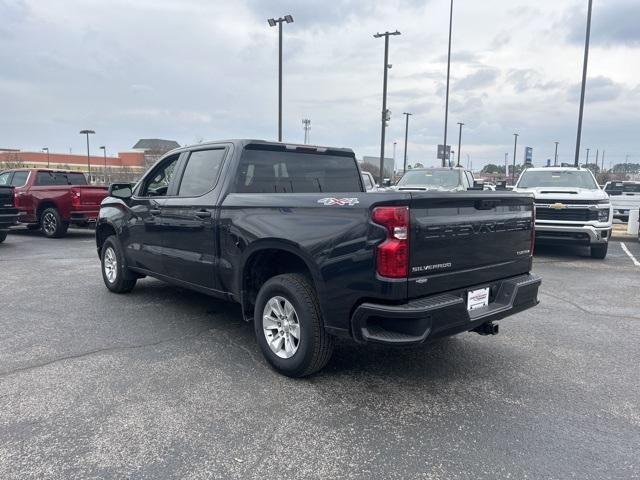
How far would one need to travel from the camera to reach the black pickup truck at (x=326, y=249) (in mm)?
3264

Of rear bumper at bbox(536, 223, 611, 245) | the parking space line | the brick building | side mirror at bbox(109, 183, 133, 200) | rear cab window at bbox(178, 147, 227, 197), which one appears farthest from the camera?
the brick building

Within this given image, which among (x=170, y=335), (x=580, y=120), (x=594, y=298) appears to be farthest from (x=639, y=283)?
(x=580, y=120)

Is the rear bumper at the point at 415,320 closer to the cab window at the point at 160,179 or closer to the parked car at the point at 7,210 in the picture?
the cab window at the point at 160,179

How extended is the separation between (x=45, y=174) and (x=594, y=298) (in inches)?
516

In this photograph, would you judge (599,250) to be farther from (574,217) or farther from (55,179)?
(55,179)

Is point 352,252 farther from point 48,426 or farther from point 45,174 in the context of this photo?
point 45,174

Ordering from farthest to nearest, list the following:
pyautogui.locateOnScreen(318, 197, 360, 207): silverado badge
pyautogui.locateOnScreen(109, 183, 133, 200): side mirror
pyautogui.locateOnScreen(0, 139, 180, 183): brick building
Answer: pyautogui.locateOnScreen(0, 139, 180, 183): brick building → pyautogui.locateOnScreen(109, 183, 133, 200): side mirror → pyautogui.locateOnScreen(318, 197, 360, 207): silverado badge

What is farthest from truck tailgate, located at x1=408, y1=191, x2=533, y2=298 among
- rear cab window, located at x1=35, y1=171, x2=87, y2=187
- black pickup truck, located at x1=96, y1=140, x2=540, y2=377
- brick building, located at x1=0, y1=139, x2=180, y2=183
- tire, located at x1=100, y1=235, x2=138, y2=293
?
brick building, located at x1=0, y1=139, x2=180, y2=183

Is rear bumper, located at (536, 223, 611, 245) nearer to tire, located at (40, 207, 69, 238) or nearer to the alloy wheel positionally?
the alloy wheel

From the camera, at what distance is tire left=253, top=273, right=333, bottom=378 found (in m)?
3.69

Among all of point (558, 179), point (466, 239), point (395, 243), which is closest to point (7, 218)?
point (395, 243)

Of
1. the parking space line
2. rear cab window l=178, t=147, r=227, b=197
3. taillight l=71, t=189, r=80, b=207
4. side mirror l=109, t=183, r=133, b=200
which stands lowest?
the parking space line

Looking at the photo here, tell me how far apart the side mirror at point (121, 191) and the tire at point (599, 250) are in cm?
884

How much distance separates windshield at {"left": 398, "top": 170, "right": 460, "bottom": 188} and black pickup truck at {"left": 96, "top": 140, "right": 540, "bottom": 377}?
7.33 metres
